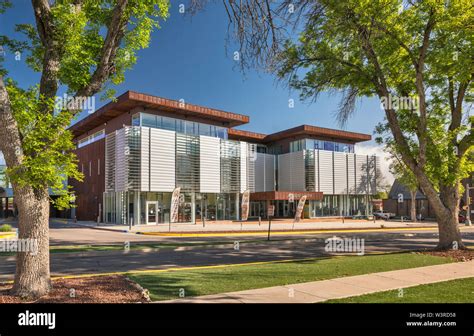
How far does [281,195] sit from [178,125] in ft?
52.3

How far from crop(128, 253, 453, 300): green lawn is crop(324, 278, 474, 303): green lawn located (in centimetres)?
186

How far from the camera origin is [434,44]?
47.2 feet

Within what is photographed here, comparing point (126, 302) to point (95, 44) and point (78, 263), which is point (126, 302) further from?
point (78, 263)

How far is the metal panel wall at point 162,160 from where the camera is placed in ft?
116

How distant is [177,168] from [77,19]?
99.7 ft

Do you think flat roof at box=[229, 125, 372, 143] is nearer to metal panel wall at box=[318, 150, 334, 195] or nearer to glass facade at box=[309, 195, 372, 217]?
metal panel wall at box=[318, 150, 334, 195]

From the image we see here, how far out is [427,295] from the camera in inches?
283

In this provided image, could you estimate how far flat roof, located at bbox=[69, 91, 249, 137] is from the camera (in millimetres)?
35697


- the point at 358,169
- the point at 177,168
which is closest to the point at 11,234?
the point at 177,168

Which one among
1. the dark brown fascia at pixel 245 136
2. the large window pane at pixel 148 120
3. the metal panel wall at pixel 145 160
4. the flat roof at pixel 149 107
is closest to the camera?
the metal panel wall at pixel 145 160

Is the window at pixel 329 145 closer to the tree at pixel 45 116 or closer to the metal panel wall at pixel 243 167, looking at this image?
the metal panel wall at pixel 243 167

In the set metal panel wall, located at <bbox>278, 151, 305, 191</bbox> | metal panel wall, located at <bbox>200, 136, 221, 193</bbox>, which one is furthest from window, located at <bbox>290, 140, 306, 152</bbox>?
metal panel wall, located at <bbox>200, 136, 221, 193</bbox>

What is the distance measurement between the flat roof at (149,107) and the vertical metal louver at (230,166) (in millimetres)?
2856

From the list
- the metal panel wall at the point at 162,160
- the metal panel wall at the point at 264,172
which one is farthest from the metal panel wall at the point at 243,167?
the metal panel wall at the point at 162,160
